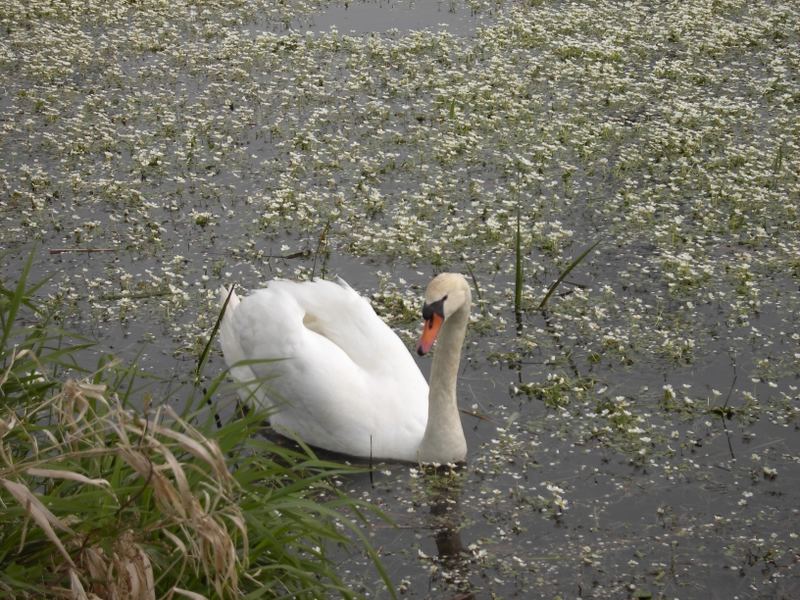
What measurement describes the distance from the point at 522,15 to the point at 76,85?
4786mm

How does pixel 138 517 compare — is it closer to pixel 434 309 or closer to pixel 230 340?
pixel 434 309

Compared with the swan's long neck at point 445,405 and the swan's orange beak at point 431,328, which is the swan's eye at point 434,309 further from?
the swan's long neck at point 445,405

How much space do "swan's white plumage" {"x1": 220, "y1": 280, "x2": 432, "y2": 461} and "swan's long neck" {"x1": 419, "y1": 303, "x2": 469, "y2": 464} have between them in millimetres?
148

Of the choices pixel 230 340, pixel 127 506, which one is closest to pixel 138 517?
pixel 127 506

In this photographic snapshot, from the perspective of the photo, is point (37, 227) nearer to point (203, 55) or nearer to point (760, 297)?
point (203, 55)

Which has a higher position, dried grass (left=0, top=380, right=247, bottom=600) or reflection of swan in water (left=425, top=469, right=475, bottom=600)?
dried grass (left=0, top=380, right=247, bottom=600)

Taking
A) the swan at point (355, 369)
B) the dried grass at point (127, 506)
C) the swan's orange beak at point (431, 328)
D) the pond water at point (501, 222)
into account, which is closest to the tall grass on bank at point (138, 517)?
the dried grass at point (127, 506)

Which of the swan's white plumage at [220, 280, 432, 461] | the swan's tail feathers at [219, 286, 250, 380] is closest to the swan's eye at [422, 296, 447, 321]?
the swan's white plumage at [220, 280, 432, 461]

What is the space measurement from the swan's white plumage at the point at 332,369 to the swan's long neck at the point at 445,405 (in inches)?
5.8

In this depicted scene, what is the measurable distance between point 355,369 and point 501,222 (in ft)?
8.92

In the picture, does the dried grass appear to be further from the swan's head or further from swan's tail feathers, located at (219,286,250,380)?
swan's tail feathers, located at (219,286,250,380)

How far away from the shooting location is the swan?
6.63 m

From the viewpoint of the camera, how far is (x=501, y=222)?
9.30 metres

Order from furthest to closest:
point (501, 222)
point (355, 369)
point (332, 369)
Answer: point (501, 222) → point (355, 369) → point (332, 369)
